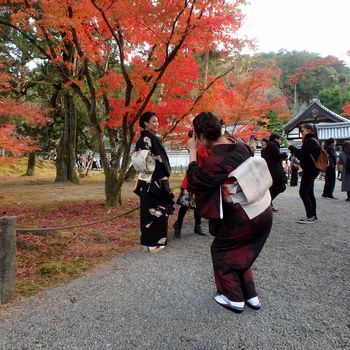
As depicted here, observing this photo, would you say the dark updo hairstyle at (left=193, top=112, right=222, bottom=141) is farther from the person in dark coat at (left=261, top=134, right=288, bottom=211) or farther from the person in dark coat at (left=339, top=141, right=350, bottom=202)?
the person in dark coat at (left=339, top=141, right=350, bottom=202)

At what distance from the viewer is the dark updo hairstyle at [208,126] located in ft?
8.74

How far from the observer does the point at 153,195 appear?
174 inches

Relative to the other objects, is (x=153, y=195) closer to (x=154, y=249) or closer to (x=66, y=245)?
(x=154, y=249)

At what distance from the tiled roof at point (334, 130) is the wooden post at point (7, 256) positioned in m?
22.9

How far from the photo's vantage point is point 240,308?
2570 mm

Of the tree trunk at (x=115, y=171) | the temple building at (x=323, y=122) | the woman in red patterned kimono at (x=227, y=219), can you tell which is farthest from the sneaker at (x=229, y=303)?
the temple building at (x=323, y=122)

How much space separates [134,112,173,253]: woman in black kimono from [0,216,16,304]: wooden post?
1835mm

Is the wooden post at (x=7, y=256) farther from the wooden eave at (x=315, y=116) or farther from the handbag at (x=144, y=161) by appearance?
the wooden eave at (x=315, y=116)

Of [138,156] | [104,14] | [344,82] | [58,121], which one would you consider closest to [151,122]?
[138,156]

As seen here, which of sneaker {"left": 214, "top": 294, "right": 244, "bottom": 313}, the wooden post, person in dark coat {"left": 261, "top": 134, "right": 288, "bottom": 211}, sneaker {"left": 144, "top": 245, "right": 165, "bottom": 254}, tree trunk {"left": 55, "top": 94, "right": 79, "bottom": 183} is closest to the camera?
sneaker {"left": 214, "top": 294, "right": 244, "bottom": 313}

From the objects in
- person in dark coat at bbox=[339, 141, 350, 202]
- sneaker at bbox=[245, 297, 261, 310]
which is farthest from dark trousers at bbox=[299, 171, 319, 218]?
person in dark coat at bbox=[339, 141, 350, 202]

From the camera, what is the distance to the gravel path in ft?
7.27

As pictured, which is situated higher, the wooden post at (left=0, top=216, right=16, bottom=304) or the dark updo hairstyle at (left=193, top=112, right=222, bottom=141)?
the dark updo hairstyle at (left=193, top=112, right=222, bottom=141)

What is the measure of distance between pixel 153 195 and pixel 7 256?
204 centimetres
